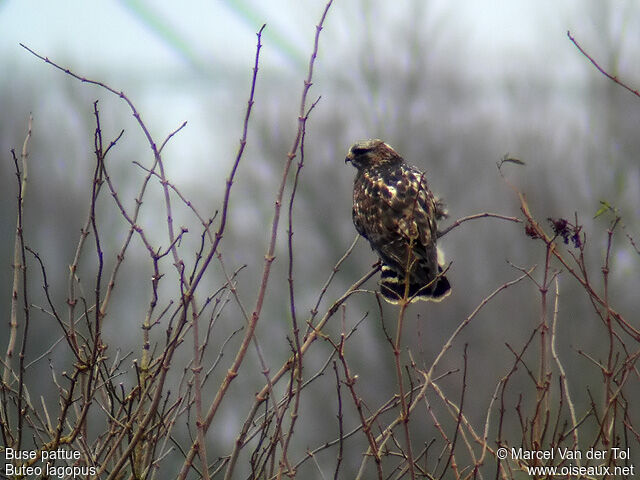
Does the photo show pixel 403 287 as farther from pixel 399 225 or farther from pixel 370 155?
pixel 370 155

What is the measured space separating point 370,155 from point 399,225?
110 cm

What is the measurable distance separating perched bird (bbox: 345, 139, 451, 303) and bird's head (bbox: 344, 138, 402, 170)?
0.66 feet

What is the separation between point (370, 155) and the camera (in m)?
5.88

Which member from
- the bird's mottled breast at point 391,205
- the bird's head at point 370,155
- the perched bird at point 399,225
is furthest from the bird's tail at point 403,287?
the bird's head at point 370,155

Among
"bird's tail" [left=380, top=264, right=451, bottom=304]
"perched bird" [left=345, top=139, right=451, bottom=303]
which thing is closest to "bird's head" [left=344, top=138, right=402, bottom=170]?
"perched bird" [left=345, top=139, right=451, bottom=303]

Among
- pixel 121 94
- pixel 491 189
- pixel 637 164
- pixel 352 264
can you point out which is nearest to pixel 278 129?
pixel 352 264

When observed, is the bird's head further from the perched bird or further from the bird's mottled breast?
the bird's mottled breast

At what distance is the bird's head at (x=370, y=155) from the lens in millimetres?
5848

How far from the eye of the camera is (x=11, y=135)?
2123 centimetres

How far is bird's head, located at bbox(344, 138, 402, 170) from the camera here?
585 centimetres

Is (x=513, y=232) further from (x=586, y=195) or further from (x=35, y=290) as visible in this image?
(x=35, y=290)

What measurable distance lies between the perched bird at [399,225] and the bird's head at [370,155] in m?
0.20

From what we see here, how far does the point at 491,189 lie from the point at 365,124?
3491mm

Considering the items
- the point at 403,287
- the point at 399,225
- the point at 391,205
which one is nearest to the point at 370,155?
the point at 391,205
